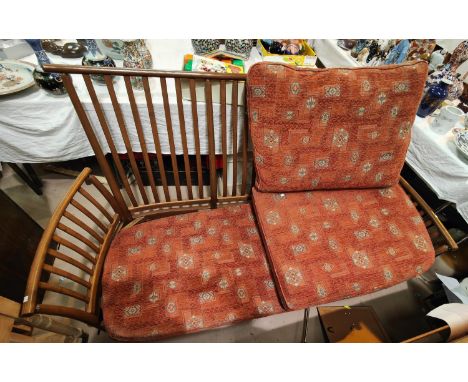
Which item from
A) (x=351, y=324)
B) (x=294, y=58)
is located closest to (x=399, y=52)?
(x=294, y=58)

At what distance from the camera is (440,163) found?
953mm

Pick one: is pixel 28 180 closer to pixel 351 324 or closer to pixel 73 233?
pixel 73 233

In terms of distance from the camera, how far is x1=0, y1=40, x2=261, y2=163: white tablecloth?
1.04 metres

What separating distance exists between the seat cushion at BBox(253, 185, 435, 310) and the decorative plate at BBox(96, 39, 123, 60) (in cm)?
102

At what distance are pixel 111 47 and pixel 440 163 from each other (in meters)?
1.61

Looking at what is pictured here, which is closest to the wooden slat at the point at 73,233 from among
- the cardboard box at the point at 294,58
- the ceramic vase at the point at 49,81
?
the ceramic vase at the point at 49,81

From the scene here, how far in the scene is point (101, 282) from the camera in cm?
83

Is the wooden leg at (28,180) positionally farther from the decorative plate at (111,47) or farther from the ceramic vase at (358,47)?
the ceramic vase at (358,47)

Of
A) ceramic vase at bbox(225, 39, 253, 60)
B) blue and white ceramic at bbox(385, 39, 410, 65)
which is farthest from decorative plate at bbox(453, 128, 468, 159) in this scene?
ceramic vase at bbox(225, 39, 253, 60)

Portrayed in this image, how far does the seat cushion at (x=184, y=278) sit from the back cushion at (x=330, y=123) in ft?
0.92

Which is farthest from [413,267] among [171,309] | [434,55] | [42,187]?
[42,187]

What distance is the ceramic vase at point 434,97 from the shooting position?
992 millimetres

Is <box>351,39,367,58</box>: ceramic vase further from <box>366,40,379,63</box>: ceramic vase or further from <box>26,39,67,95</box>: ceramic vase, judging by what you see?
<box>26,39,67,95</box>: ceramic vase
